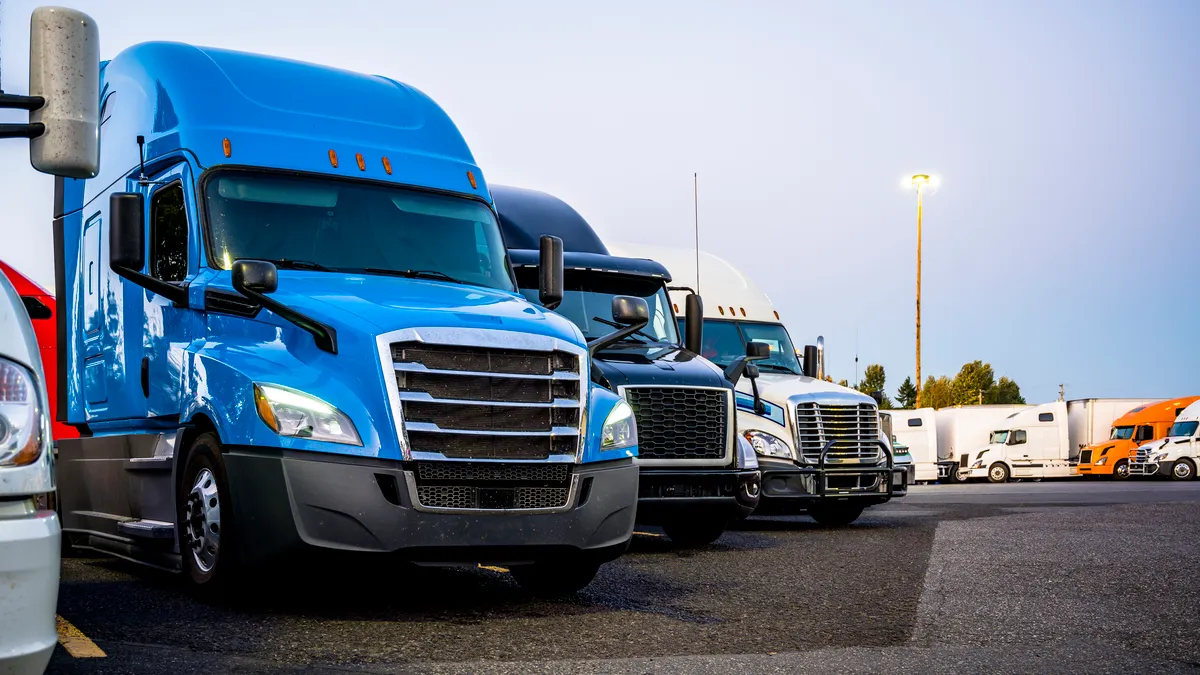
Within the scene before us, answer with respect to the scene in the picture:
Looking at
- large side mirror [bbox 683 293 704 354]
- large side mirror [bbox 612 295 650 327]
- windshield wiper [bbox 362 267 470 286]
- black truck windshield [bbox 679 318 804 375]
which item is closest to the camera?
windshield wiper [bbox 362 267 470 286]

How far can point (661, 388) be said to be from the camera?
12.6 metres

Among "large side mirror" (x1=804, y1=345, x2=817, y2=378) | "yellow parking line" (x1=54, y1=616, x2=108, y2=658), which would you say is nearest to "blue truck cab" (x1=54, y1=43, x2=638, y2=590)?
"yellow parking line" (x1=54, y1=616, x2=108, y2=658)

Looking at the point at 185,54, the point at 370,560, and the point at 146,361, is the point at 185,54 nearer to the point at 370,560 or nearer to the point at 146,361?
the point at 146,361

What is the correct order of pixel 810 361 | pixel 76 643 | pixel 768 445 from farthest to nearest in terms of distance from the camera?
pixel 810 361 → pixel 768 445 → pixel 76 643

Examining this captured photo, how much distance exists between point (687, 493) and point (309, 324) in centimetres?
581

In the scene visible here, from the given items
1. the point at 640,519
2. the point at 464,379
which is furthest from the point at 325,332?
the point at 640,519

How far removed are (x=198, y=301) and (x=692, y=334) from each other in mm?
6602

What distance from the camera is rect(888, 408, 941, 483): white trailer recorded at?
46.1 meters

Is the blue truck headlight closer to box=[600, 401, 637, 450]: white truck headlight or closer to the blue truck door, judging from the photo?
the blue truck door

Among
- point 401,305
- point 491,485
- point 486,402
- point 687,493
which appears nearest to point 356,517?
point 491,485

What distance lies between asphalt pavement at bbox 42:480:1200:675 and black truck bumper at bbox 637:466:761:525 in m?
0.49

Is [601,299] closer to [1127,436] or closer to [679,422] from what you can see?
[679,422]

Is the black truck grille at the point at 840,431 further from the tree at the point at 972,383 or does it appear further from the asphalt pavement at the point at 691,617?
the tree at the point at 972,383

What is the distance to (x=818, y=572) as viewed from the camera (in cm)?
1030
